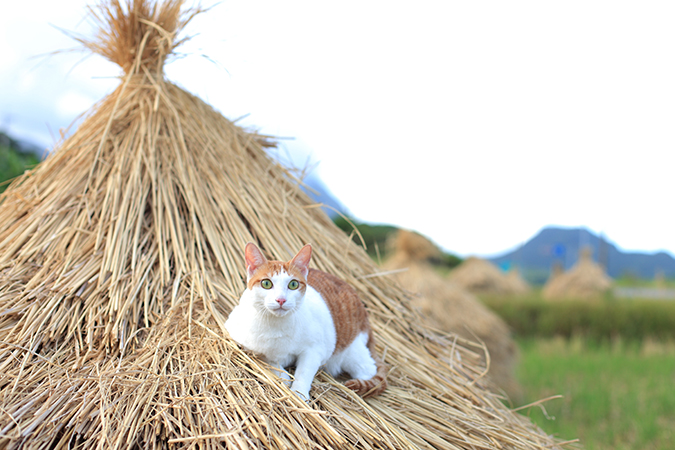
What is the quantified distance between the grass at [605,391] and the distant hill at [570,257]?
15.0 metres

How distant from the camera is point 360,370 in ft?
5.96

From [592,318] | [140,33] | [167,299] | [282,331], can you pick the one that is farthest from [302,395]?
[592,318]

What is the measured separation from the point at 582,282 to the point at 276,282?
18527mm

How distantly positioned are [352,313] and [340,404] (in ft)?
1.26

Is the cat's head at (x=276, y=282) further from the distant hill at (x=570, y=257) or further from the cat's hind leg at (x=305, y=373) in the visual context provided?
the distant hill at (x=570, y=257)

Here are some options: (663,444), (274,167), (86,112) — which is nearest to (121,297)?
(274,167)

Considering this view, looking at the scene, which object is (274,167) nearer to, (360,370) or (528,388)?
(360,370)

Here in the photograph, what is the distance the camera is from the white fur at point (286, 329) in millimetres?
1508

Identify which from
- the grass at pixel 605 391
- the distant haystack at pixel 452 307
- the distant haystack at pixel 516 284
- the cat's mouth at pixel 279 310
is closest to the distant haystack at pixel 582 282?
the distant haystack at pixel 516 284

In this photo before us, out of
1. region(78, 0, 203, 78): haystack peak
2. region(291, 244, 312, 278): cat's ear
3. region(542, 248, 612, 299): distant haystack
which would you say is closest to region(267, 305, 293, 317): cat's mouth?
region(291, 244, 312, 278): cat's ear

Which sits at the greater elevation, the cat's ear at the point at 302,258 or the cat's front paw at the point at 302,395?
the cat's ear at the point at 302,258

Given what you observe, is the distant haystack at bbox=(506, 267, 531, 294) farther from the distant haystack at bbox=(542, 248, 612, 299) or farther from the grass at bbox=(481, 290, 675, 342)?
the grass at bbox=(481, 290, 675, 342)

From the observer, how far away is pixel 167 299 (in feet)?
6.44

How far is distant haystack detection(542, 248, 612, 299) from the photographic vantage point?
658 inches
